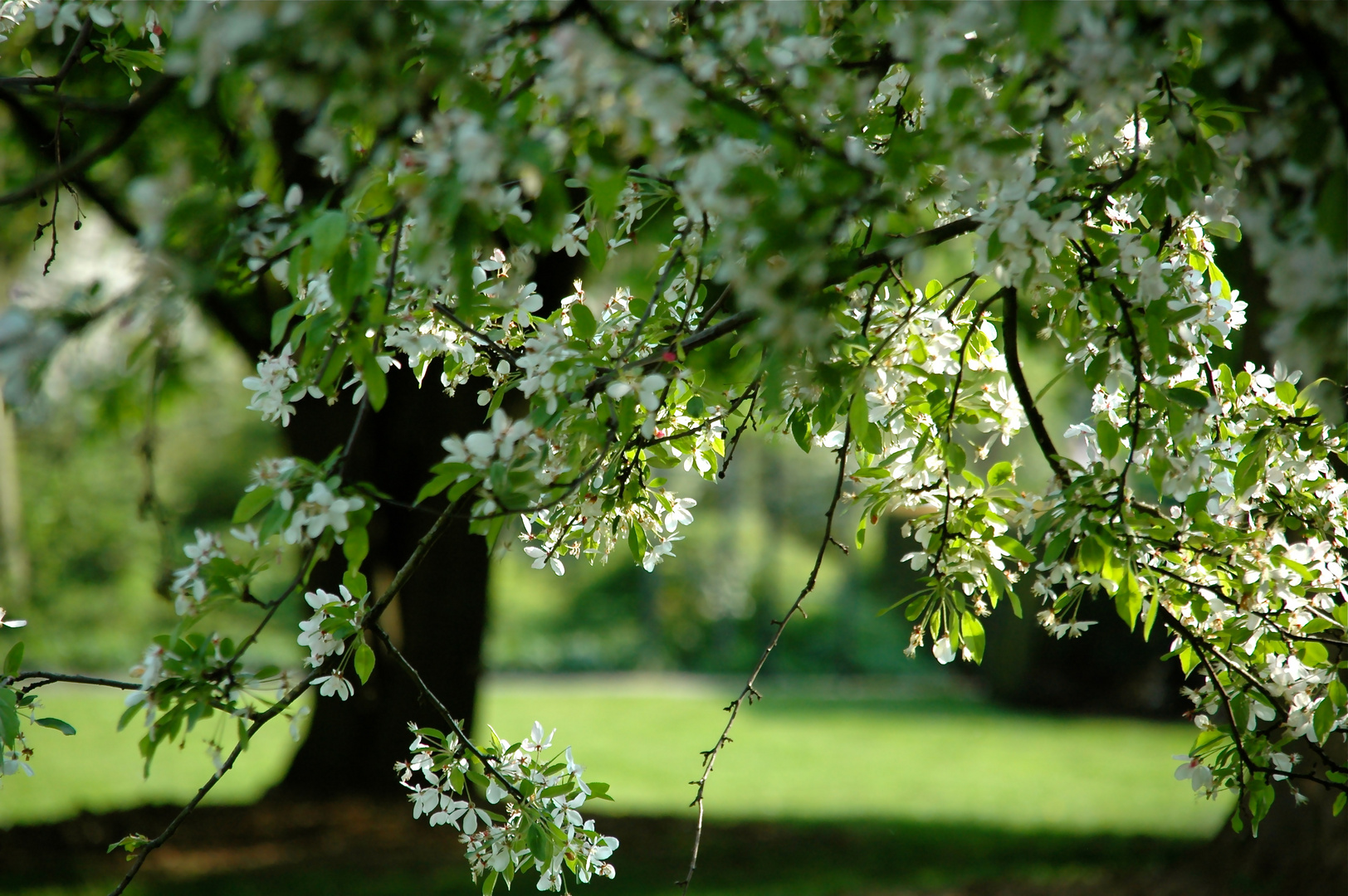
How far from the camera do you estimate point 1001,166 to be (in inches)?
57.7

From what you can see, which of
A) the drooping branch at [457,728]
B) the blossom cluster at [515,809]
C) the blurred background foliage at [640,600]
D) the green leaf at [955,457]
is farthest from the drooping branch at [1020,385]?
the blurred background foliage at [640,600]

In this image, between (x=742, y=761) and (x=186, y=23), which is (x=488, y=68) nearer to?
(x=186, y=23)

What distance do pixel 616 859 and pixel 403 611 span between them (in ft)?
6.43

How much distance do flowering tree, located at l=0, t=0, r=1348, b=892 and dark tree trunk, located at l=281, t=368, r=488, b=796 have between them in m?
3.17

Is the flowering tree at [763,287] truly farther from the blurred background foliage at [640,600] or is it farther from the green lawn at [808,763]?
the blurred background foliage at [640,600]

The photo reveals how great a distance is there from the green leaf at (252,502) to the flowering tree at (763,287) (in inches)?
0.5

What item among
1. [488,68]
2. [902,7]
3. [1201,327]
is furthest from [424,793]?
[1201,327]

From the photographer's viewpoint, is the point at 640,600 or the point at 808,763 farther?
the point at 640,600

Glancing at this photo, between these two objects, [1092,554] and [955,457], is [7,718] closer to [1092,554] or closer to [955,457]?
[955,457]

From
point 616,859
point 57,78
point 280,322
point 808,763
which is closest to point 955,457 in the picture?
point 280,322

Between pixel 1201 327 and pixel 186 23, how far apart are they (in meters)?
2.02

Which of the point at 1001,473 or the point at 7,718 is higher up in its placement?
the point at 1001,473

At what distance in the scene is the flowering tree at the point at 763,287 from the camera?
1.21 meters

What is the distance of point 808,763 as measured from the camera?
9.92 meters
